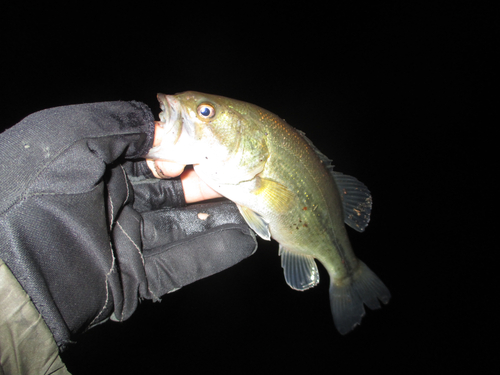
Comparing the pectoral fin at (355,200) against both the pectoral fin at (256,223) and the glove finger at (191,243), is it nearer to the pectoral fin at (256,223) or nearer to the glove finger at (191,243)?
the pectoral fin at (256,223)

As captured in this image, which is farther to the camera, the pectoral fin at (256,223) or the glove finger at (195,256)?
the glove finger at (195,256)

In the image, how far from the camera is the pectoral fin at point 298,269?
5.71 ft

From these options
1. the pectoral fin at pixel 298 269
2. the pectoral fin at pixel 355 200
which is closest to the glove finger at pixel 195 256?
the pectoral fin at pixel 298 269

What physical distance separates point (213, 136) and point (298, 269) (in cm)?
123

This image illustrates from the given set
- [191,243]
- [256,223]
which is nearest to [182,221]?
[191,243]

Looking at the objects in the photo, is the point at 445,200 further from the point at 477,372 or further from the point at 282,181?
the point at 282,181

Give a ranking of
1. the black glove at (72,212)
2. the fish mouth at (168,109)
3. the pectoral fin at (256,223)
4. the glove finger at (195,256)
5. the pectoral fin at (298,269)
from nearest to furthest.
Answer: the black glove at (72,212) → the fish mouth at (168,109) → the pectoral fin at (256,223) → the glove finger at (195,256) → the pectoral fin at (298,269)

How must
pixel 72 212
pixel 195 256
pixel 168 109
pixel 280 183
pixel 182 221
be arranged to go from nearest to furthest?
pixel 72 212, pixel 168 109, pixel 280 183, pixel 195 256, pixel 182 221

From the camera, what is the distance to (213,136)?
1267 mm

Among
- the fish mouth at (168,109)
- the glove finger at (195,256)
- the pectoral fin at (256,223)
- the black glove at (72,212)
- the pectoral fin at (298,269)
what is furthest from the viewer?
the pectoral fin at (298,269)

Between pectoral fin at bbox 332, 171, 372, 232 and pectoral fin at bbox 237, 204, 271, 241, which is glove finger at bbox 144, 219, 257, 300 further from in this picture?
pectoral fin at bbox 332, 171, 372, 232

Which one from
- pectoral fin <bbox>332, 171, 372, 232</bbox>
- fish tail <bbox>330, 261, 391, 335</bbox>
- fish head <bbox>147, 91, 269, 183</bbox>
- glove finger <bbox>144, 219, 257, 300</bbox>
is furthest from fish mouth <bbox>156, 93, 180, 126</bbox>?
fish tail <bbox>330, 261, 391, 335</bbox>

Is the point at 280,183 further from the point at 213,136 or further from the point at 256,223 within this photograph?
the point at 213,136

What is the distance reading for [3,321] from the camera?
2.51 ft
